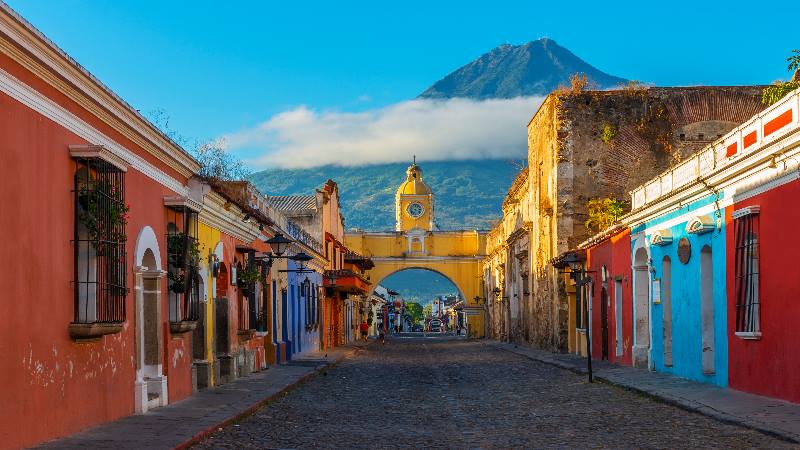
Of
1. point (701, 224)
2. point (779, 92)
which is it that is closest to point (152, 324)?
point (701, 224)

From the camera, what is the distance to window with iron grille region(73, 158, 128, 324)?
33.7 ft

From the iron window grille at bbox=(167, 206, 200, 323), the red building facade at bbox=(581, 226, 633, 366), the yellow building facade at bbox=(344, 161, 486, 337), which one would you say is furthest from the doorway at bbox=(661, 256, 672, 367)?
the yellow building facade at bbox=(344, 161, 486, 337)

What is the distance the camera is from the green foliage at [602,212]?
30.7 meters

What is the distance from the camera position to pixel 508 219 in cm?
5088

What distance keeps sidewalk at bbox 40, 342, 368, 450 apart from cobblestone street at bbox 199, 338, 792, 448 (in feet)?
0.67

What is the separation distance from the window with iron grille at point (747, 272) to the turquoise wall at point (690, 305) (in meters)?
0.77

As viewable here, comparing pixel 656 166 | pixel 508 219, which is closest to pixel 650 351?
pixel 656 166

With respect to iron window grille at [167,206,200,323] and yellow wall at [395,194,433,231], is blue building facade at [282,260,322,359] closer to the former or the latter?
iron window grille at [167,206,200,323]

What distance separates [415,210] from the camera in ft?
267

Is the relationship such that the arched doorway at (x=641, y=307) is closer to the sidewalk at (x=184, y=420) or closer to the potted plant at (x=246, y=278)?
the sidewalk at (x=184, y=420)

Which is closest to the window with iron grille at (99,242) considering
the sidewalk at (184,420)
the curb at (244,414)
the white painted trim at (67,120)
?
the white painted trim at (67,120)

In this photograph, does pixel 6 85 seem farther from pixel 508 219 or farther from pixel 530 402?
pixel 508 219

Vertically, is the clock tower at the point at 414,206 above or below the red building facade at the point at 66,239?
above

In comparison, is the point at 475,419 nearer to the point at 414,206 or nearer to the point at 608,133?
the point at 608,133
